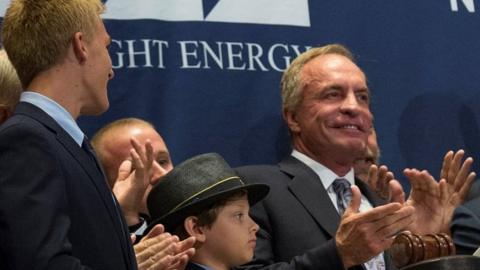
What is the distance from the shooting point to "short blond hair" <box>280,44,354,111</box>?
3410 millimetres

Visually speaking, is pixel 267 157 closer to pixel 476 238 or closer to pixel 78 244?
pixel 476 238

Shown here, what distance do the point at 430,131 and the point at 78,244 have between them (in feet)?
7.12

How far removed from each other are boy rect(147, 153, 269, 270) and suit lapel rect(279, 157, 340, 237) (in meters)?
0.31

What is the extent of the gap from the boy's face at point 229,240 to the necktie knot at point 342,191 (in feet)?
1.75

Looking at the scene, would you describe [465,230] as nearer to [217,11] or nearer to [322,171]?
[322,171]

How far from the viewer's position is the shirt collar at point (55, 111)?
190cm

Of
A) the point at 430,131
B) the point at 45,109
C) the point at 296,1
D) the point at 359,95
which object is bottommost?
the point at 430,131

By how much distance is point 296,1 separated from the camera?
3.62 m

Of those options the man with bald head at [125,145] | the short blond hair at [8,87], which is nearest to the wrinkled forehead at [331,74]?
the man with bald head at [125,145]

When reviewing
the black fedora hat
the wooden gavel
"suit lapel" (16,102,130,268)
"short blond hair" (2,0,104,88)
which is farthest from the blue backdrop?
"suit lapel" (16,102,130,268)

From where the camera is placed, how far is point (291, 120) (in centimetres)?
342

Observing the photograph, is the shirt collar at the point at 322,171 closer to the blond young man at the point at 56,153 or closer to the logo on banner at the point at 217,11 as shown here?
the logo on banner at the point at 217,11

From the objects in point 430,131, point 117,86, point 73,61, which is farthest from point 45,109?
point 430,131

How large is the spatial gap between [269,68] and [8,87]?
4.45 feet
